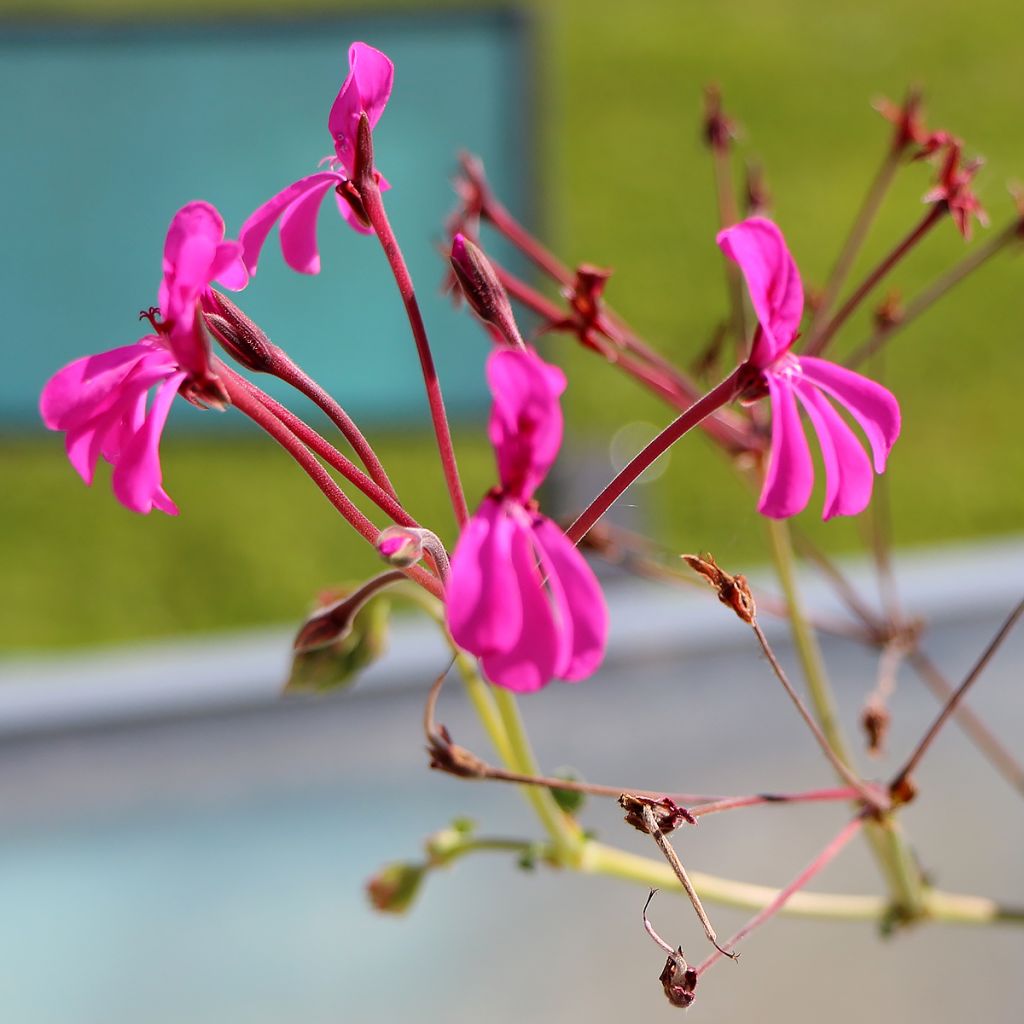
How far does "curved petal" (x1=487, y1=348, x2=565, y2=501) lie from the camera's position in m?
0.19

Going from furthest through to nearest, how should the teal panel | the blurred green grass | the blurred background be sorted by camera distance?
1. the blurred green grass
2. the teal panel
3. the blurred background

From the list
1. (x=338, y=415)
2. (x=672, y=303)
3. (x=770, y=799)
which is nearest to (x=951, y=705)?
(x=770, y=799)

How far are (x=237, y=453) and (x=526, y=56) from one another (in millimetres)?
509

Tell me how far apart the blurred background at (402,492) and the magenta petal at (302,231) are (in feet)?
1.02

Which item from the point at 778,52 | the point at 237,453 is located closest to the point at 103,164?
the point at 237,453

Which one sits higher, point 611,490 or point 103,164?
point 103,164

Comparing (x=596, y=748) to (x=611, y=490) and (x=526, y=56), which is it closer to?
(x=611, y=490)

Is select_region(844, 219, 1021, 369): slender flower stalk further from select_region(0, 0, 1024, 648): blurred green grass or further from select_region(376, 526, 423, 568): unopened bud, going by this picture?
select_region(0, 0, 1024, 648): blurred green grass

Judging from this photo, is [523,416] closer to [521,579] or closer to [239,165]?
[521,579]

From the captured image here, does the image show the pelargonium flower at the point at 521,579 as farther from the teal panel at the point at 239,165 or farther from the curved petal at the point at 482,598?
the teal panel at the point at 239,165

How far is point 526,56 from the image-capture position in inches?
46.8

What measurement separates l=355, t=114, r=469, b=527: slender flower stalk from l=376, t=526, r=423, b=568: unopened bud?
15 millimetres

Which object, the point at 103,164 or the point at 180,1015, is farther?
the point at 103,164

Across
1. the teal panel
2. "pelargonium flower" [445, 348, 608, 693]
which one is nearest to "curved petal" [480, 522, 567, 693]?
"pelargonium flower" [445, 348, 608, 693]
